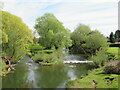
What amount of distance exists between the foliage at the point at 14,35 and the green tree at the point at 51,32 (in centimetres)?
1732

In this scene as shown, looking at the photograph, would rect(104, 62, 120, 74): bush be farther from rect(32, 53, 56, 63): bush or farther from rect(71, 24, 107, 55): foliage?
rect(71, 24, 107, 55): foliage

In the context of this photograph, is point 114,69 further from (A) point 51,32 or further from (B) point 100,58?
(A) point 51,32

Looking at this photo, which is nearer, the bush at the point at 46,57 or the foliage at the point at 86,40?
the bush at the point at 46,57

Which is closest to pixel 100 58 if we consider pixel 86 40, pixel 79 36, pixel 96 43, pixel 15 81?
pixel 15 81

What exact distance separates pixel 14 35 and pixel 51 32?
18537 millimetres

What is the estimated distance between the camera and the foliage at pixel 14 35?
24.1 meters

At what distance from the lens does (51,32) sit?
42125 millimetres

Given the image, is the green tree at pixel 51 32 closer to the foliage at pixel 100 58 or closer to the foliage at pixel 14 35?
the foliage at pixel 14 35

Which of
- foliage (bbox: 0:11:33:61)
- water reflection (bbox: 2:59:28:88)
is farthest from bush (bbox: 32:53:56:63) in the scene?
water reflection (bbox: 2:59:28:88)

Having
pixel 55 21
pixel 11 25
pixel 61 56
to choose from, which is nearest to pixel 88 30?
pixel 55 21

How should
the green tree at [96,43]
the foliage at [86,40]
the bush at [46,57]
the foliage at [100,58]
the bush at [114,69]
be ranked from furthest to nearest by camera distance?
the foliage at [86,40], the green tree at [96,43], the bush at [46,57], the foliage at [100,58], the bush at [114,69]

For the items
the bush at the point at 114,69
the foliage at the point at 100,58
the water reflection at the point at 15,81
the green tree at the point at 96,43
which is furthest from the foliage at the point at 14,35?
the green tree at the point at 96,43

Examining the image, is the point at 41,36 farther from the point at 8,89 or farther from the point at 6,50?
the point at 8,89

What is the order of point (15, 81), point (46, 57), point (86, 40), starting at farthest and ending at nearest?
point (86, 40)
point (46, 57)
point (15, 81)
